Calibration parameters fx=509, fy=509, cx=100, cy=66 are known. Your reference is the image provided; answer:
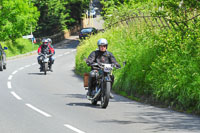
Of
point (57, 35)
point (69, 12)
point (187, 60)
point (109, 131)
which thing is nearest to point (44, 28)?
point (57, 35)

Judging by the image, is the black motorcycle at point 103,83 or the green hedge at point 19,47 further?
the green hedge at point 19,47

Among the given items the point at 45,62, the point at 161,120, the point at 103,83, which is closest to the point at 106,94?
the point at 103,83

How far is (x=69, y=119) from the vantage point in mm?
10789

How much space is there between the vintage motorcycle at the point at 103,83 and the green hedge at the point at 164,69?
4.87ft

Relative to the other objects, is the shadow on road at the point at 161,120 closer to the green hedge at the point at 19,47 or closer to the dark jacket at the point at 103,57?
the dark jacket at the point at 103,57

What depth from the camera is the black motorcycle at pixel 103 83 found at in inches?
477

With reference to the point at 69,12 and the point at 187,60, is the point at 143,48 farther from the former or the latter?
the point at 69,12

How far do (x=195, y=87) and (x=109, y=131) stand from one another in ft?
11.0

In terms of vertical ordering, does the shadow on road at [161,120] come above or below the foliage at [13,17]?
below

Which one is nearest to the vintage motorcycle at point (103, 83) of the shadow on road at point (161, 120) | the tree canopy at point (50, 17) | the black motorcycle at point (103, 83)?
the black motorcycle at point (103, 83)

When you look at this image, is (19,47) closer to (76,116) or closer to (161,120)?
(76,116)

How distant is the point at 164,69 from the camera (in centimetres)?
1392

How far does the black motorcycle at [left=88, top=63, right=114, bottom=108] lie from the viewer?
12119 mm

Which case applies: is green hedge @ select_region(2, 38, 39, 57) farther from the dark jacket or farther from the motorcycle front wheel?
the motorcycle front wheel
